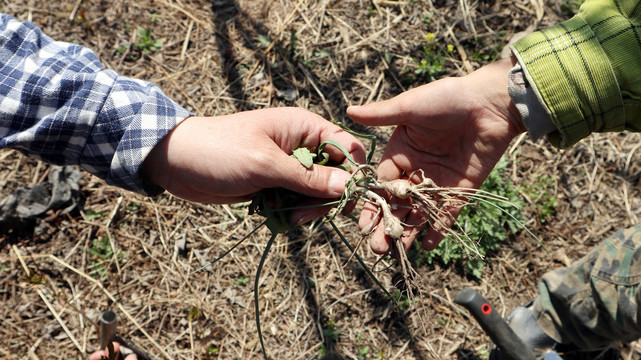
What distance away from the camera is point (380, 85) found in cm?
329

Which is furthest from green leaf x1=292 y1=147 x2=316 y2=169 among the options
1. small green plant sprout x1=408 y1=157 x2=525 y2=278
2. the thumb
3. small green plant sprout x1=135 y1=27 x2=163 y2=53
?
small green plant sprout x1=135 y1=27 x2=163 y2=53

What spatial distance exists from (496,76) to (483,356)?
180cm

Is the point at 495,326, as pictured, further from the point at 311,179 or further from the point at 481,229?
the point at 311,179

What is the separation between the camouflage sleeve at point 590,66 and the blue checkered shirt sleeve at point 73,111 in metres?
1.65

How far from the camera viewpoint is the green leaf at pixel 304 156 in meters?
1.93

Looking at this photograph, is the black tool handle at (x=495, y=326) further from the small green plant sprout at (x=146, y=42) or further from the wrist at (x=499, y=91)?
the small green plant sprout at (x=146, y=42)

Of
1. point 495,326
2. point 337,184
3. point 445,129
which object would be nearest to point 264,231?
point 337,184

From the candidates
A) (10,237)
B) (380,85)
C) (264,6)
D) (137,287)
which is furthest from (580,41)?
(10,237)

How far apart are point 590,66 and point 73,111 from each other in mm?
2205

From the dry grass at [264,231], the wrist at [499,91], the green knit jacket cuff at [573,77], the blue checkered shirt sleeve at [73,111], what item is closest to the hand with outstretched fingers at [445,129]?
the wrist at [499,91]

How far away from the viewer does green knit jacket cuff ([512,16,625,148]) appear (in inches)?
73.2

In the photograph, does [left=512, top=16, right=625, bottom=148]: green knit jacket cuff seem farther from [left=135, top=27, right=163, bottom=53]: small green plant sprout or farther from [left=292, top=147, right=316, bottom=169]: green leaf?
[left=135, top=27, right=163, bottom=53]: small green plant sprout

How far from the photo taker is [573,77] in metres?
1.87

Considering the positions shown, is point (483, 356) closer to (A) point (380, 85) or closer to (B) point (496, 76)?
(B) point (496, 76)
